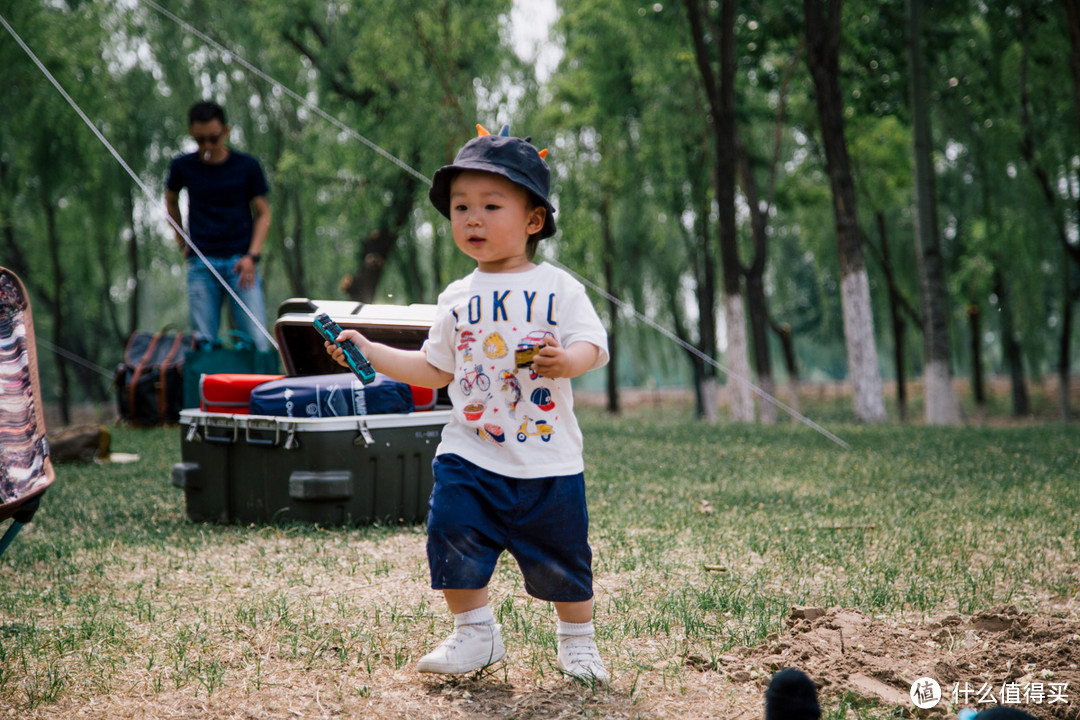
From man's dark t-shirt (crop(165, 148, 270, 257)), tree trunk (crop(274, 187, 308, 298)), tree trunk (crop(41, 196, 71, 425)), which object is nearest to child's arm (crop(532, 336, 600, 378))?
man's dark t-shirt (crop(165, 148, 270, 257))

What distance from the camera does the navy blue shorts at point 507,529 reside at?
2.37 meters

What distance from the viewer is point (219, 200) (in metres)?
6.46

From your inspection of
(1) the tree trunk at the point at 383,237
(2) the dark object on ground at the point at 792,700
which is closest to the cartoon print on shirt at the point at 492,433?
(2) the dark object on ground at the point at 792,700

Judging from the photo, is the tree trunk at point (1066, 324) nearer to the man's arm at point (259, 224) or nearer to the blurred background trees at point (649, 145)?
the blurred background trees at point (649, 145)

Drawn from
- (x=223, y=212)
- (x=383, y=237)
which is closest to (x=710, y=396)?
(x=383, y=237)

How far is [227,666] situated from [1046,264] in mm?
19320

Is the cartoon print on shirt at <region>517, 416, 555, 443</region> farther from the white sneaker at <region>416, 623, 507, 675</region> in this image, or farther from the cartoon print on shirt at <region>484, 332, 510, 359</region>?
the white sneaker at <region>416, 623, 507, 675</region>

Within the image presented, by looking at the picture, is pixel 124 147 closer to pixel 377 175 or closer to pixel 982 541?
pixel 377 175

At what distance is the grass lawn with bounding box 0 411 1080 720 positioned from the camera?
2348 millimetres

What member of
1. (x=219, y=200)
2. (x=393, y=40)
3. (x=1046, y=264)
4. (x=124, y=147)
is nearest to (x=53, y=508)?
(x=219, y=200)

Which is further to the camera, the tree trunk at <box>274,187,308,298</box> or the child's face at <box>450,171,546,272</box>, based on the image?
the tree trunk at <box>274,187,308,298</box>

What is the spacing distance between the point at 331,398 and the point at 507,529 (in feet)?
6.61

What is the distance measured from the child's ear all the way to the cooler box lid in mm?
1718

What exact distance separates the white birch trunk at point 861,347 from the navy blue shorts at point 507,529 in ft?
33.2
